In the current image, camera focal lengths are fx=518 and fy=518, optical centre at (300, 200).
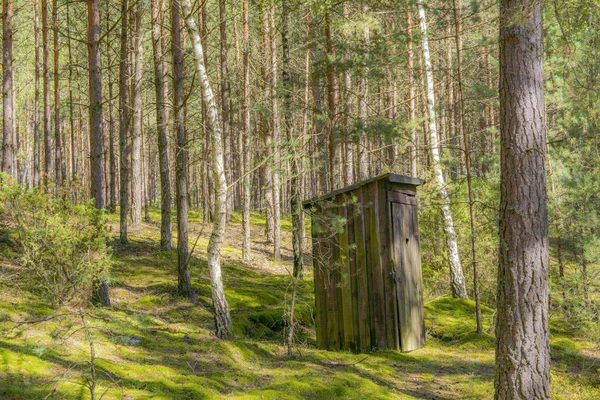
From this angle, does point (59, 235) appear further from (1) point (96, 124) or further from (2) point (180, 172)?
(2) point (180, 172)

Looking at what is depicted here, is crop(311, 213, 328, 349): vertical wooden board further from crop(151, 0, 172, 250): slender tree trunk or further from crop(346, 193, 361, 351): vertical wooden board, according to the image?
crop(151, 0, 172, 250): slender tree trunk

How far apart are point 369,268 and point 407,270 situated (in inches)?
30.5

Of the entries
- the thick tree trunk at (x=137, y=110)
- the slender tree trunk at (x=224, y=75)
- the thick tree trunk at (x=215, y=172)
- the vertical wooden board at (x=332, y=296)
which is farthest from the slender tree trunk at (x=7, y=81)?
the vertical wooden board at (x=332, y=296)

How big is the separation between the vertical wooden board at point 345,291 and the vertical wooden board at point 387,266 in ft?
2.12

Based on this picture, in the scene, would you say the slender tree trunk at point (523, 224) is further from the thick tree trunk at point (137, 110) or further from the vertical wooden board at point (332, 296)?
the thick tree trunk at point (137, 110)

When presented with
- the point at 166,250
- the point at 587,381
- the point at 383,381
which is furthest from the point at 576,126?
the point at 166,250

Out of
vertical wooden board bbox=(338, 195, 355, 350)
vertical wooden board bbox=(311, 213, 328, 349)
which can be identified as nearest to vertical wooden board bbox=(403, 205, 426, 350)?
vertical wooden board bbox=(338, 195, 355, 350)

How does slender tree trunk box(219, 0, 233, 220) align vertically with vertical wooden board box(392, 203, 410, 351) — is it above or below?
above

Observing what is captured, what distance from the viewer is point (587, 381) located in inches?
283

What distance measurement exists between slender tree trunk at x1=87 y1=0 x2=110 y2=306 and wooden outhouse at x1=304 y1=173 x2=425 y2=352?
137 inches

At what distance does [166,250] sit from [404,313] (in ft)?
21.5

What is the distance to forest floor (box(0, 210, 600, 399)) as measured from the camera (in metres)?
5.39

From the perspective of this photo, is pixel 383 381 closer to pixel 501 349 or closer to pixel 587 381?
pixel 501 349

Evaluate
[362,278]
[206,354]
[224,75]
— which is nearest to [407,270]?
[362,278]
